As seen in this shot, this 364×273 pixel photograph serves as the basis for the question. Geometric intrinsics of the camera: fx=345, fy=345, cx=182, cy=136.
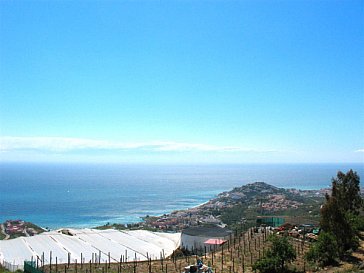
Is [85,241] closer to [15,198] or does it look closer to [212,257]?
[212,257]

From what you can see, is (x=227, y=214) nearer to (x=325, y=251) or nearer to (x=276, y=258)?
(x=325, y=251)

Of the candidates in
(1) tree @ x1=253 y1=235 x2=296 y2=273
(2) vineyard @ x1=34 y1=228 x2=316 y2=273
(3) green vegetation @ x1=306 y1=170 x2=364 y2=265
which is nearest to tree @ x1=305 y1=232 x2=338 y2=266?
(3) green vegetation @ x1=306 y1=170 x2=364 y2=265

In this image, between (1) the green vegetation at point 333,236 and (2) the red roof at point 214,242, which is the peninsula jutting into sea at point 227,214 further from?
(1) the green vegetation at point 333,236

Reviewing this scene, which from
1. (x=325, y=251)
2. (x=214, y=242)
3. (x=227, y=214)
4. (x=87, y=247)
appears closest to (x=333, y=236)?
(x=325, y=251)

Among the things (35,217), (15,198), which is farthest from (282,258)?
(15,198)

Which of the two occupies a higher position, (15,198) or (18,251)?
(18,251)
